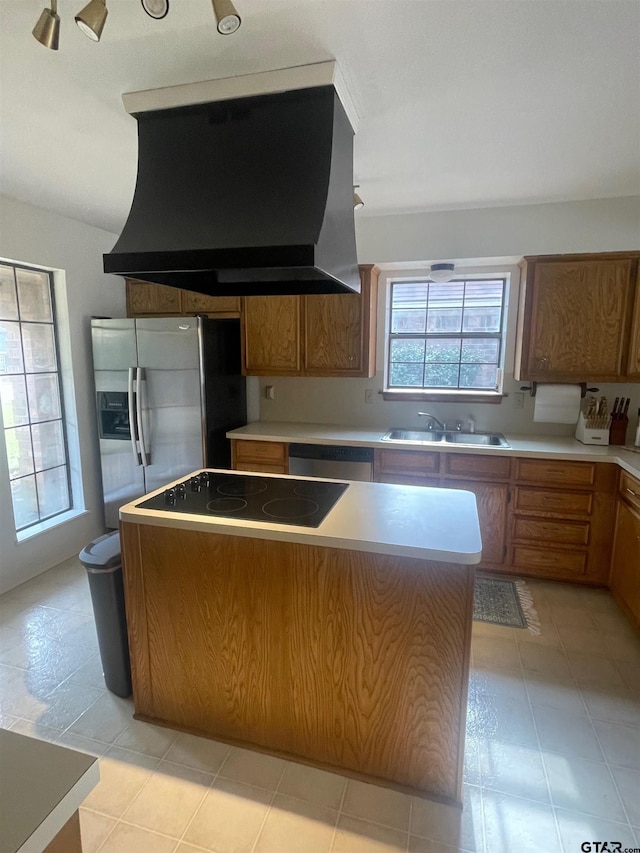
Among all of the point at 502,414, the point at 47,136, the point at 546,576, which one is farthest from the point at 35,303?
the point at 546,576

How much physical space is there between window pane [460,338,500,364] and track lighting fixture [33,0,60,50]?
3.13 m

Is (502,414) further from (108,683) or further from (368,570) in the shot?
(108,683)

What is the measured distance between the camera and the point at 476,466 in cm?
301

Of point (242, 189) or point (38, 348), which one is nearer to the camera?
point (242, 189)

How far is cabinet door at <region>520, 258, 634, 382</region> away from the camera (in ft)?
9.52

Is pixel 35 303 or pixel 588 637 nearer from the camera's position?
pixel 588 637

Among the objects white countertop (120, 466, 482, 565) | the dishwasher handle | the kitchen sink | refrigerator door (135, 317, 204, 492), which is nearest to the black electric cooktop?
white countertop (120, 466, 482, 565)

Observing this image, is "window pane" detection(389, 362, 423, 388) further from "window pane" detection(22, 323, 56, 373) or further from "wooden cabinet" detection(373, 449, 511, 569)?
"window pane" detection(22, 323, 56, 373)

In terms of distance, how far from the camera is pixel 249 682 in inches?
69.1

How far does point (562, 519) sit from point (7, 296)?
13.2ft

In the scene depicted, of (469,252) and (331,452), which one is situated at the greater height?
(469,252)

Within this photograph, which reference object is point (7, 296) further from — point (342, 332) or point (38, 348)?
point (342, 332)

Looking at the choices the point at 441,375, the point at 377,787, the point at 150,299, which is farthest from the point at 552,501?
the point at 150,299

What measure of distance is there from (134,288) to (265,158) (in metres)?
2.61
